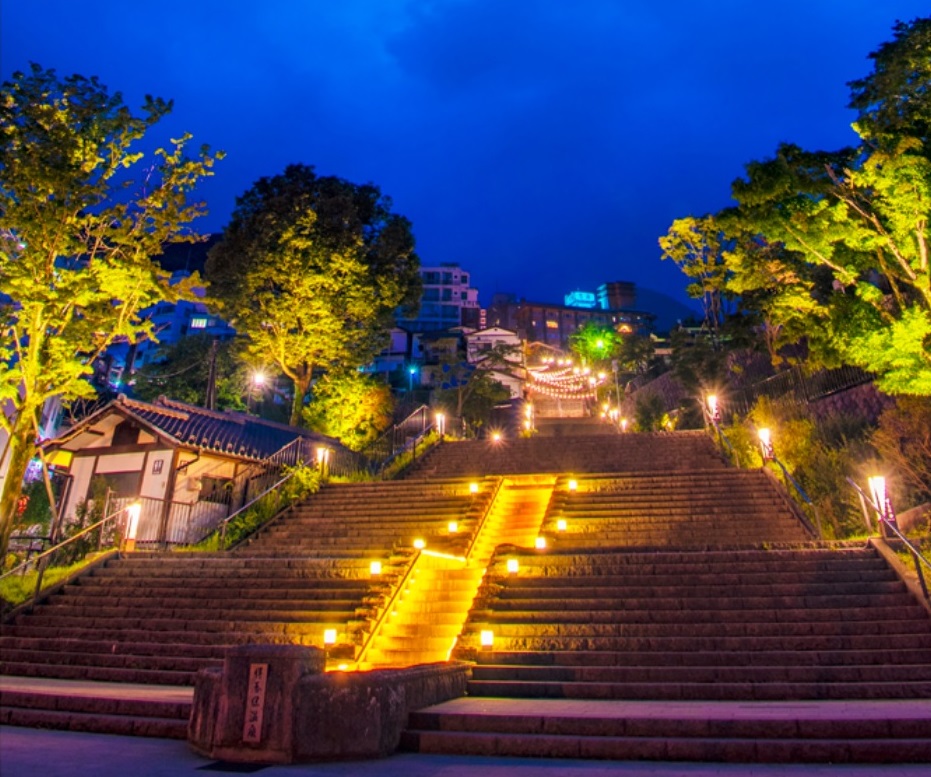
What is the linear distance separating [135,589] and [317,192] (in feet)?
71.0

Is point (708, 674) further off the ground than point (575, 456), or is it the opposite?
point (575, 456)

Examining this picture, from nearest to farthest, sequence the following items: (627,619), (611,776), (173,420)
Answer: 1. (611,776)
2. (627,619)
3. (173,420)

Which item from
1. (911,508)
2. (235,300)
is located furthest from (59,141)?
(911,508)

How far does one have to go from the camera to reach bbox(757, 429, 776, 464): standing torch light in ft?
53.0

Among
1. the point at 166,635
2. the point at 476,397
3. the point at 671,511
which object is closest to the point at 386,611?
the point at 166,635

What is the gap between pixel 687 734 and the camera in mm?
5469

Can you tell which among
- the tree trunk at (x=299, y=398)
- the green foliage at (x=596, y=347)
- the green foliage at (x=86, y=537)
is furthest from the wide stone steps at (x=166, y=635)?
the green foliage at (x=596, y=347)

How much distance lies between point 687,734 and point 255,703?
390 cm

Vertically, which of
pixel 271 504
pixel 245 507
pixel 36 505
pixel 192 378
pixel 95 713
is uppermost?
pixel 192 378

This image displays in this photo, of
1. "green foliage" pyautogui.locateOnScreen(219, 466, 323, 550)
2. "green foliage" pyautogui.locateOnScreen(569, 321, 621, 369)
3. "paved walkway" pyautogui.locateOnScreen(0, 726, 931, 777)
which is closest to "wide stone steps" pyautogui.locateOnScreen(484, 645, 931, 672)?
"paved walkway" pyautogui.locateOnScreen(0, 726, 931, 777)

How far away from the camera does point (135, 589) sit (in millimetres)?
11773

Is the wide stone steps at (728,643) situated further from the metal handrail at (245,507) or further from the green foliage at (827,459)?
the metal handrail at (245,507)

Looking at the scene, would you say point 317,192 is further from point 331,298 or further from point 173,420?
point 173,420

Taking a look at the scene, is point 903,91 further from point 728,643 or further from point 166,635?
point 166,635
